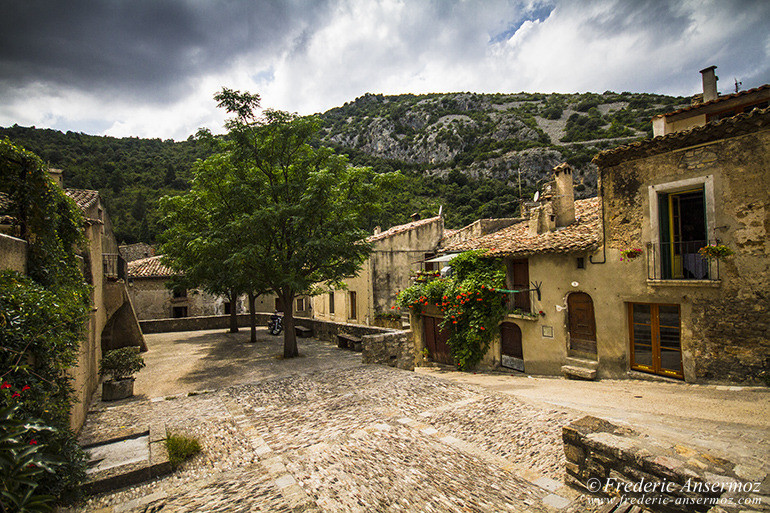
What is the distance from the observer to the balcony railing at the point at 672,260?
9.77 meters

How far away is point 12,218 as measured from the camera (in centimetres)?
549

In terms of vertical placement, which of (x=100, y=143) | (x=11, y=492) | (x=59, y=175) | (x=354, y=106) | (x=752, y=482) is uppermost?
(x=354, y=106)

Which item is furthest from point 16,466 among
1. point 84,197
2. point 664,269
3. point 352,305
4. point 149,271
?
point 149,271

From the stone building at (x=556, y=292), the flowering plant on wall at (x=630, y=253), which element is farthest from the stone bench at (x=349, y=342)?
the flowering plant on wall at (x=630, y=253)

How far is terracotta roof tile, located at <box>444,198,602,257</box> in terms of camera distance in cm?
1174

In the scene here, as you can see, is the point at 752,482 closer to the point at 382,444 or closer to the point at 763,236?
the point at 382,444

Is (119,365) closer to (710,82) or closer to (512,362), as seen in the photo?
(512,362)

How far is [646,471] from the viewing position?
3.81 meters

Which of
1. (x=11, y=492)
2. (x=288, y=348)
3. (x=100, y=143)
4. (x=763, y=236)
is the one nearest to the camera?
(x=11, y=492)

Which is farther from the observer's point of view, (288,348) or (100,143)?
(100,143)

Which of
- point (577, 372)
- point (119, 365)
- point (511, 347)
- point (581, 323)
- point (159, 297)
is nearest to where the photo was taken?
point (119, 365)

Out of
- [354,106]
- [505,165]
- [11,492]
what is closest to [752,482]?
[11,492]

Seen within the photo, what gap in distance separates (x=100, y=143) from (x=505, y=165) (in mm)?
74840

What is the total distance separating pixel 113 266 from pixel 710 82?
2285 centimetres
